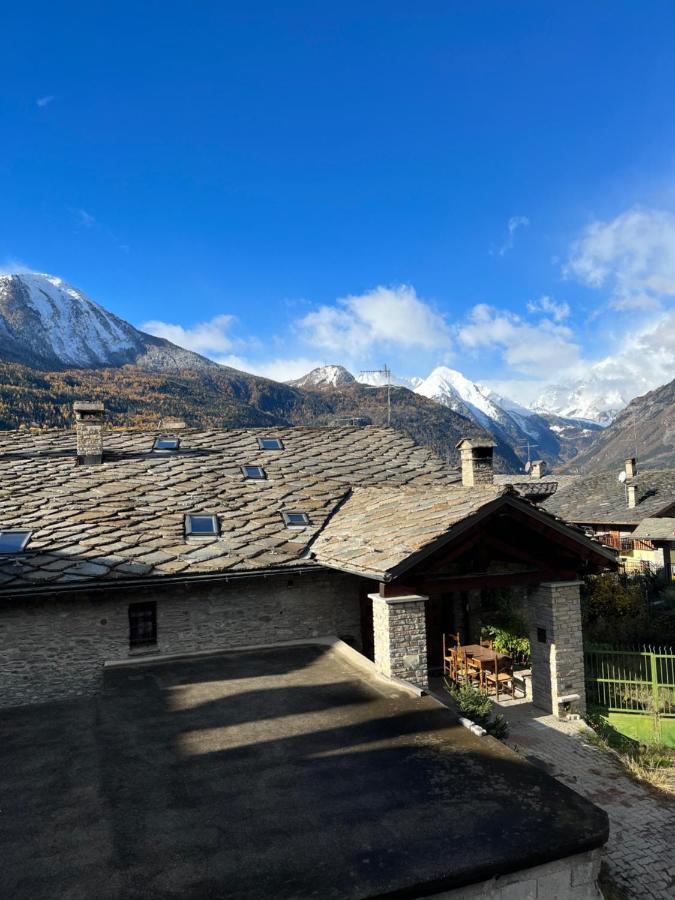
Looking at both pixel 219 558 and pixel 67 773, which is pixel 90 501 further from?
pixel 67 773

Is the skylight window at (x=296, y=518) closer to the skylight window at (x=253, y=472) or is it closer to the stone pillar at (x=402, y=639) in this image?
the skylight window at (x=253, y=472)

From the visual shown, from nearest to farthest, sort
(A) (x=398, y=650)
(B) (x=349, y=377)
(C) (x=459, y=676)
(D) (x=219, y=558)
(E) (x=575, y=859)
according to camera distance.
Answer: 1. (E) (x=575, y=859)
2. (A) (x=398, y=650)
3. (D) (x=219, y=558)
4. (C) (x=459, y=676)
5. (B) (x=349, y=377)


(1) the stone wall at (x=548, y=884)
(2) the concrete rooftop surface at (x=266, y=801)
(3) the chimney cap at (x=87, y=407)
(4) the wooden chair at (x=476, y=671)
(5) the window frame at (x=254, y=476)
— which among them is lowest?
(4) the wooden chair at (x=476, y=671)

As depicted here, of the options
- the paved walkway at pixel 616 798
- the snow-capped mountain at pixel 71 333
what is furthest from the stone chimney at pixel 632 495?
the snow-capped mountain at pixel 71 333

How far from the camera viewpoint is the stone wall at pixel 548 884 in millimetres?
4516

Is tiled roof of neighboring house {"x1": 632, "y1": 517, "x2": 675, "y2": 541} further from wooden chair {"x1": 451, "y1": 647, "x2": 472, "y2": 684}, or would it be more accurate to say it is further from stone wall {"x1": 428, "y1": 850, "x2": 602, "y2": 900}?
stone wall {"x1": 428, "y1": 850, "x2": 602, "y2": 900}

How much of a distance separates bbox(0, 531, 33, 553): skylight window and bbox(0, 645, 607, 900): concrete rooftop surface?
313 cm

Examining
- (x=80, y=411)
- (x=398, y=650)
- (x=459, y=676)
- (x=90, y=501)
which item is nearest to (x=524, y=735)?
(x=459, y=676)

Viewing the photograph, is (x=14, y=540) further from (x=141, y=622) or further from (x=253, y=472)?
(x=253, y=472)

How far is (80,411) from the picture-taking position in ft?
48.0

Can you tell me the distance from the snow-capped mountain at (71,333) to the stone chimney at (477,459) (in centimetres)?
11245

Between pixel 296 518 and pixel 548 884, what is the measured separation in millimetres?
8928

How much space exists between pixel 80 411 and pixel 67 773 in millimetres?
10340

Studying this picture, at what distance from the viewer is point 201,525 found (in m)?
12.2
